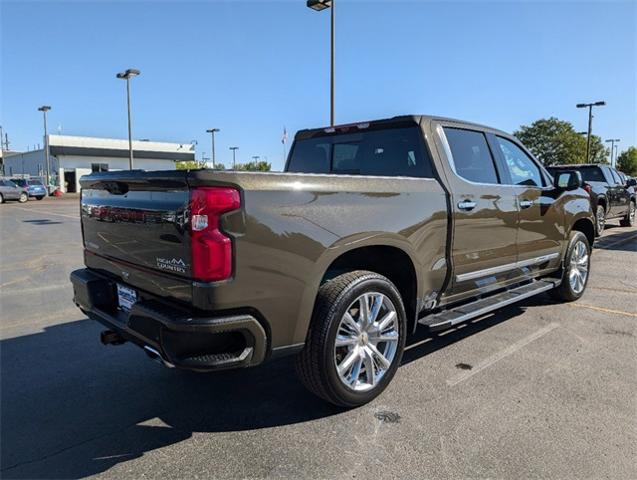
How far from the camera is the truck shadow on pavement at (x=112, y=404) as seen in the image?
2.75 metres

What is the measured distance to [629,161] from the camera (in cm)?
7869

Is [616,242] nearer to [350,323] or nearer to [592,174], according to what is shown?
[592,174]

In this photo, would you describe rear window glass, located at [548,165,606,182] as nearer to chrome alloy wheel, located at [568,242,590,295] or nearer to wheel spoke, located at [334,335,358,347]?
chrome alloy wheel, located at [568,242,590,295]

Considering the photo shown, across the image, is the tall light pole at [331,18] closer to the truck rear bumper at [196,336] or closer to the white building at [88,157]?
the truck rear bumper at [196,336]

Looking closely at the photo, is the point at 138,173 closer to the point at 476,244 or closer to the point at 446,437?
the point at 446,437

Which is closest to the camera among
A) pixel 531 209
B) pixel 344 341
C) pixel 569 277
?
pixel 344 341

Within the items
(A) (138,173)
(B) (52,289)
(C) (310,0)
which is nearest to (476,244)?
(A) (138,173)

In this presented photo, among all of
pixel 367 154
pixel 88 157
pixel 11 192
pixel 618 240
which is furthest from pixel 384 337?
pixel 88 157

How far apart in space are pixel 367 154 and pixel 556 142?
60.8m

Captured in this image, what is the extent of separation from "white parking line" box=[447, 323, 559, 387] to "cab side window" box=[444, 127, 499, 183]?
1498 mm

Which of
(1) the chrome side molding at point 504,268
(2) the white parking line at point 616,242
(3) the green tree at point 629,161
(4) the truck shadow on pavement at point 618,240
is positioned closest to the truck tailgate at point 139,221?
(1) the chrome side molding at point 504,268

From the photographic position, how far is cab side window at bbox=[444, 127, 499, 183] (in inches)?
162

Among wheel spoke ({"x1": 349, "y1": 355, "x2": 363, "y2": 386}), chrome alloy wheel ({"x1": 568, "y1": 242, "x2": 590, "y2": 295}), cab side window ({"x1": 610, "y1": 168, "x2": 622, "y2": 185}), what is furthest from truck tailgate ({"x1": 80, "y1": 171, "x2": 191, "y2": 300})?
cab side window ({"x1": 610, "y1": 168, "x2": 622, "y2": 185})

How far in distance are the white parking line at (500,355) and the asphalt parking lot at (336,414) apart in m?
0.02
